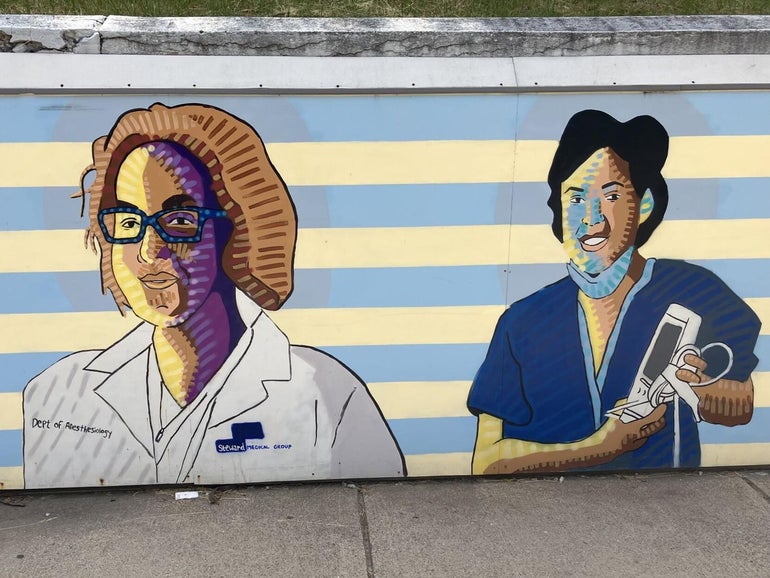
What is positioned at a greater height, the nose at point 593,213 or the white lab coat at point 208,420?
the nose at point 593,213

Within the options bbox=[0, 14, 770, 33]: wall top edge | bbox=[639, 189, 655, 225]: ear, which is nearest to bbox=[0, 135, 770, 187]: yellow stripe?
bbox=[639, 189, 655, 225]: ear

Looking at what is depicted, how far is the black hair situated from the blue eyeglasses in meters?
1.62

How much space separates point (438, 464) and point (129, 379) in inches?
64.3

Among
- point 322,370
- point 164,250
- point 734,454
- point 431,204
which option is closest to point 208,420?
point 322,370

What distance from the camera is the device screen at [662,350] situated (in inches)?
153

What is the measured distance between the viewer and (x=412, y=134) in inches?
140

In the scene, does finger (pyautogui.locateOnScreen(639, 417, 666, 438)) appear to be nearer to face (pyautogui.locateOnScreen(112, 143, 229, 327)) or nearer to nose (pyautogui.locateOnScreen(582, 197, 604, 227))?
nose (pyautogui.locateOnScreen(582, 197, 604, 227))

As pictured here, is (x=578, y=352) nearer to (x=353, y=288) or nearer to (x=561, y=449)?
(x=561, y=449)

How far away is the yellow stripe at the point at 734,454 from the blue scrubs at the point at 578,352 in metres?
0.20

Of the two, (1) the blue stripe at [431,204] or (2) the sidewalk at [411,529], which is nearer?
(2) the sidewalk at [411,529]

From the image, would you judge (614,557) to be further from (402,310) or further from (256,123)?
(256,123)

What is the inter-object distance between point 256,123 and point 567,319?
5.96ft

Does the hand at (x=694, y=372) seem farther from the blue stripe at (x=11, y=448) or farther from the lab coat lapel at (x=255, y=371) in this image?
the blue stripe at (x=11, y=448)

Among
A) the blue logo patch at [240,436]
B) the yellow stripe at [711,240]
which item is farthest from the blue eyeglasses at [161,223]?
the yellow stripe at [711,240]
